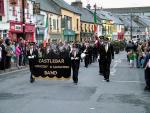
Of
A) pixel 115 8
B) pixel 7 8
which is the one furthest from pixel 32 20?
pixel 115 8

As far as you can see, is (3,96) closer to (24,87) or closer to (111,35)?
(24,87)

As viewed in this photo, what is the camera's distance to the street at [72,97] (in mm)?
11641

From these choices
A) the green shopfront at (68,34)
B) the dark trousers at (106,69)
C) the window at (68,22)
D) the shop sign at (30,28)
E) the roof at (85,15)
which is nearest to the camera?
the dark trousers at (106,69)

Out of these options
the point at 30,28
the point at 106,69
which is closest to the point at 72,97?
the point at 106,69

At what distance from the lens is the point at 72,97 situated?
13.8 m

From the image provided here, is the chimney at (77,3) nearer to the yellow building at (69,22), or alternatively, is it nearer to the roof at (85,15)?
the roof at (85,15)

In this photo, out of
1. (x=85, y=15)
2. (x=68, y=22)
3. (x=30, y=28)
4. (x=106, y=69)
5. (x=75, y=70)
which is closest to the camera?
(x=75, y=70)

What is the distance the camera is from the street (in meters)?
11.6

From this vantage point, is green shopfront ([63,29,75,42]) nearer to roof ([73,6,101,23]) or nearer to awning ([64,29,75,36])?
awning ([64,29,75,36])

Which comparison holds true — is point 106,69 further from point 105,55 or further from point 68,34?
point 68,34

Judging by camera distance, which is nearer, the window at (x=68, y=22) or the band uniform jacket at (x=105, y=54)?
the band uniform jacket at (x=105, y=54)

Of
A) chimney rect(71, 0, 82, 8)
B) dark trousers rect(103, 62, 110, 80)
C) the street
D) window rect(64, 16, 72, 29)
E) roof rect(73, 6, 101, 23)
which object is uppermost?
chimney rect(71, 0, 82, 8)

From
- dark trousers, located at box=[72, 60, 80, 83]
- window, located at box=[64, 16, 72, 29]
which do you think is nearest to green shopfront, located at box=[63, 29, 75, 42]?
window, located at box=[64, 16, 72, 29]

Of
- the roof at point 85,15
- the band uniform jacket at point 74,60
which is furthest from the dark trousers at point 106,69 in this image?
the roof at point 85,15
